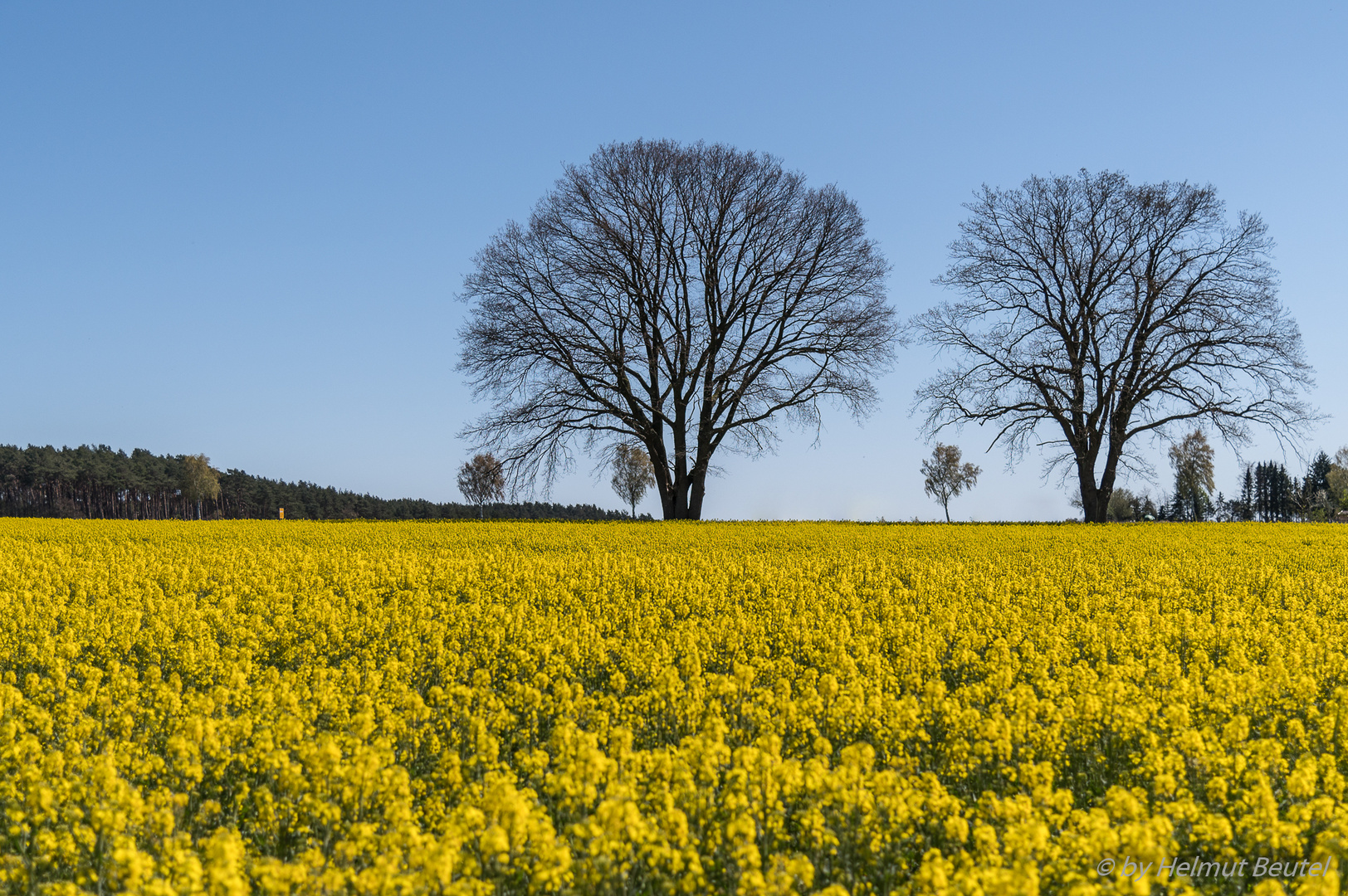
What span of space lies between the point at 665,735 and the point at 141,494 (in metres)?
96.5

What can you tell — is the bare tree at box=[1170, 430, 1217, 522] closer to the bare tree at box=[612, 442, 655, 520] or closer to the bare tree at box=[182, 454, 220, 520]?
the bare tree at box=[612, 442, 655, 520]

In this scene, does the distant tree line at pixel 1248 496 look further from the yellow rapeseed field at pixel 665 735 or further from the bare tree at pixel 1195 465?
the yellow rapeseed field at pixel 665 735

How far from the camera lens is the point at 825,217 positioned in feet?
102

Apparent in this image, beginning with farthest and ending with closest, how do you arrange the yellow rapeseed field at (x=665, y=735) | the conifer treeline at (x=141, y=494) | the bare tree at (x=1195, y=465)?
1. the conifer treeline at (x=141, y=494)
2. the bare tree at (x=1195, y=465)
3. the yellow rapeseed field at (x=665, y=735)

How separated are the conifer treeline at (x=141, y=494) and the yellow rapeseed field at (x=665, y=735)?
5872 cm

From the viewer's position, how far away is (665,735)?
254 inches

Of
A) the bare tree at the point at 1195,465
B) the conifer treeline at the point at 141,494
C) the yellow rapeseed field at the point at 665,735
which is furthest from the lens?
the conifer treeline at the point at 141,494

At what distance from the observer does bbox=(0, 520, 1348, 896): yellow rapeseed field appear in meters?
4.06

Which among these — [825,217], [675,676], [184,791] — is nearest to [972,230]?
[825,217]

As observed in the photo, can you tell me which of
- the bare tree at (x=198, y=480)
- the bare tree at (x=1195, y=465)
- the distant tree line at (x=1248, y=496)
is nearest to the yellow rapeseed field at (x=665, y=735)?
the distant tree line at (x=1248, y=496)

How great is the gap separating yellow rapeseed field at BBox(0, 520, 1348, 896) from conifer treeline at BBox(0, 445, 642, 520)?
58.7 meters

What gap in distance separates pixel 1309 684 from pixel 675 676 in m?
5.51

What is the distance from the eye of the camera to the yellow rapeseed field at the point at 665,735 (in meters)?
4.06

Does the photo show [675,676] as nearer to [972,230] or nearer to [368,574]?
[368,574]
